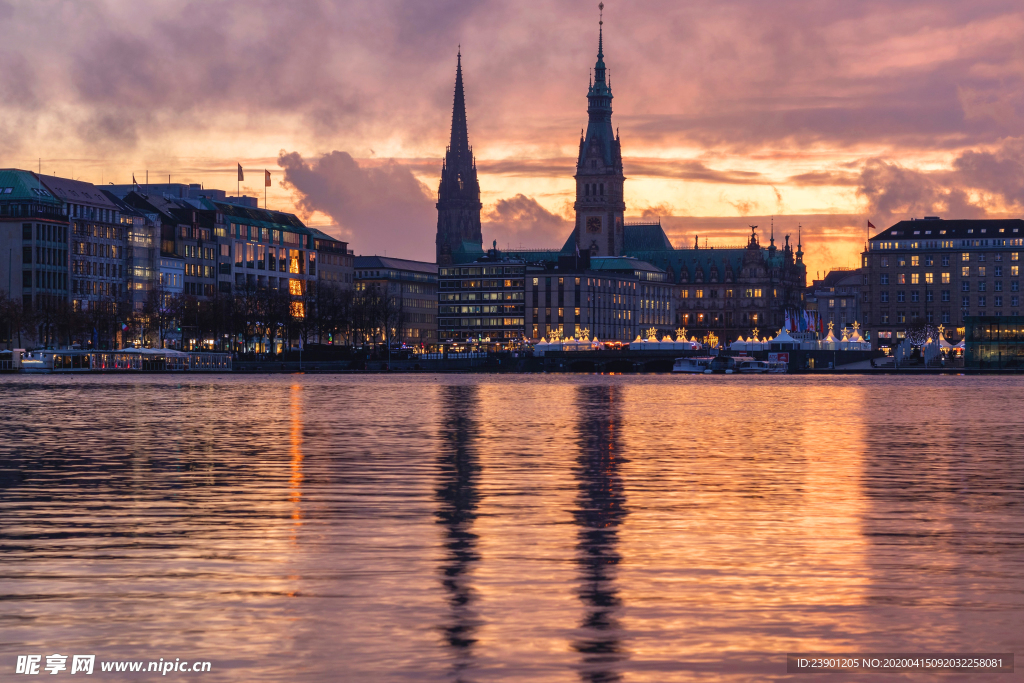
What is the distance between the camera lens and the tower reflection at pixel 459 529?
15.9m

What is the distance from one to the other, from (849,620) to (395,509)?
13087 mm

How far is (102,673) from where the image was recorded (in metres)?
14.2

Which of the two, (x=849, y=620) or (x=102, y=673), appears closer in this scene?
(x=102, y=673)

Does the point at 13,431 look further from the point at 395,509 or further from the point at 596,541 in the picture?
the point at 596,541

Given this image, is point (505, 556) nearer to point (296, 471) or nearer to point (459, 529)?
point (459, 529)

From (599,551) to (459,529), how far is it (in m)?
3.51

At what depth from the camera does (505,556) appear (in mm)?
21844

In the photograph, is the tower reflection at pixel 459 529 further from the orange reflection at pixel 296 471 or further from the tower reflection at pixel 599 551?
the orange reflection at pixel 296 471

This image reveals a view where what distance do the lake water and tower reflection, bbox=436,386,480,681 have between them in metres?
0.07

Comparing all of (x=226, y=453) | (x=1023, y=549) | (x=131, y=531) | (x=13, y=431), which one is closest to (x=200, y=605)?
(x=131, y=531)

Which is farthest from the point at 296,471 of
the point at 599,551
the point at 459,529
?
the point at 599,551

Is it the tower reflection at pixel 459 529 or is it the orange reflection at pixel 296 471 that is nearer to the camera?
the tower reflection at pixel 459 529

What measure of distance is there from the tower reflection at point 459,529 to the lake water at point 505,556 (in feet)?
0.23

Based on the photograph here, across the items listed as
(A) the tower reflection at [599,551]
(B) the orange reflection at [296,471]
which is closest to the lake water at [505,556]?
(A) the tower reflection at [599,551]
